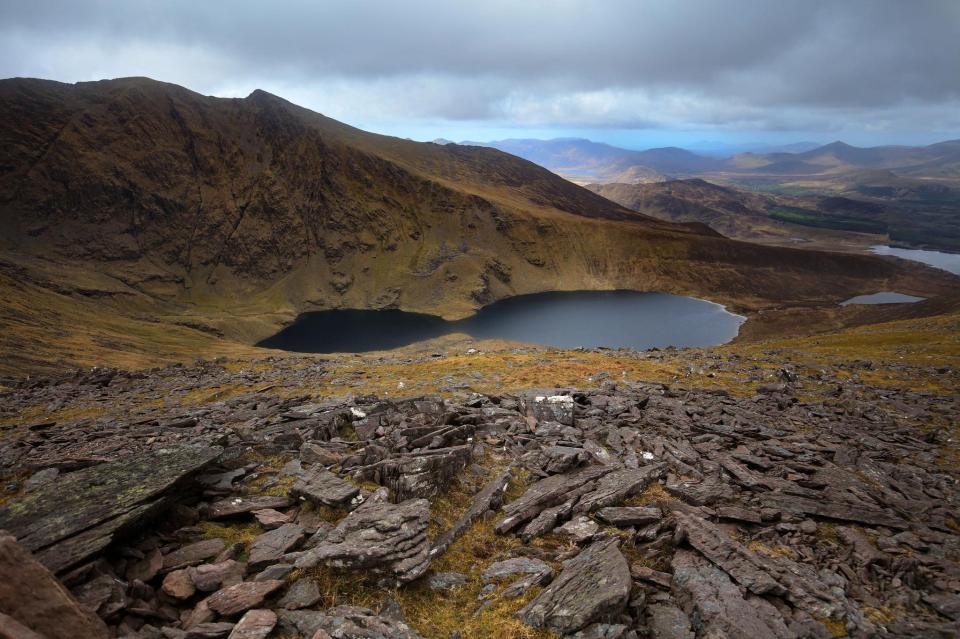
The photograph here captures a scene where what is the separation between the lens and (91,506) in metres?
10.6

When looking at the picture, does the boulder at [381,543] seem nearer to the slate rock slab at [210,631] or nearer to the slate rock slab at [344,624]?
the slate rock slab at [344,624]

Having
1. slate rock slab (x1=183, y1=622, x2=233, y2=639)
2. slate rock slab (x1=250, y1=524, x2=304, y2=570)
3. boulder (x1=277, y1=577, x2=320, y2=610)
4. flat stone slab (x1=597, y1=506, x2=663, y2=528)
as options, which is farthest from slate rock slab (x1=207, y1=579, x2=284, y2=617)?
flat stone slab (x1=597, y1=506, x2=663, y2=528)

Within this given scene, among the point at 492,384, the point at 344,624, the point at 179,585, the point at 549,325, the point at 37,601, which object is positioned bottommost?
the point at 549,325

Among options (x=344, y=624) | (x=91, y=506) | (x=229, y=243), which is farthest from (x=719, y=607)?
(x=229, y=243)

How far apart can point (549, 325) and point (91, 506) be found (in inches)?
5146

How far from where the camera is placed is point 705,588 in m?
10.1

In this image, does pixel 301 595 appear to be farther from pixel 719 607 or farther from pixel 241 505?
pixel 719 607

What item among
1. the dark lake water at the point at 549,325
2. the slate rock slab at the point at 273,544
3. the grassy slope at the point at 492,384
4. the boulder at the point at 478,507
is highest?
the slate rock slab at the point at 273,544

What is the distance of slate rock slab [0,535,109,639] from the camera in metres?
7.04

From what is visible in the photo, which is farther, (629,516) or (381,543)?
(629,516)

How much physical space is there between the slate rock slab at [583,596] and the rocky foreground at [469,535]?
0.05 metres

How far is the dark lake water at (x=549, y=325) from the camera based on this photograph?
121062 mm

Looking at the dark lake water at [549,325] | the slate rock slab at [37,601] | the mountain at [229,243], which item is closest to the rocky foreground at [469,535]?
the slate rock slab at [37,601]

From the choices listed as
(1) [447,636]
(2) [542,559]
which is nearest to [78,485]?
(1) [447,636]
